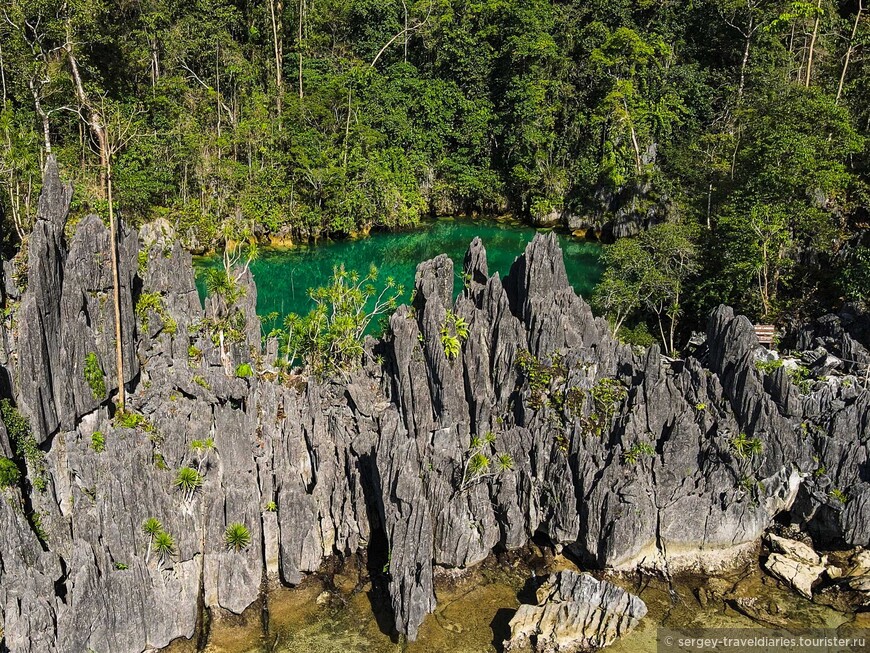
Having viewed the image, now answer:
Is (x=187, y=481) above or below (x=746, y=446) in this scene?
above

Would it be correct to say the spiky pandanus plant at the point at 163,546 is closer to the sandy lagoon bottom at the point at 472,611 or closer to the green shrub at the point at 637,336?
the sandy lagoon bottom at the point at 472,611

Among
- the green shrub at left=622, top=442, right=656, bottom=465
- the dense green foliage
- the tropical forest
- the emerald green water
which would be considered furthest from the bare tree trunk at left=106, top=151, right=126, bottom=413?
the emerald green water

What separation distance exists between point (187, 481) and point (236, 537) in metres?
2.01

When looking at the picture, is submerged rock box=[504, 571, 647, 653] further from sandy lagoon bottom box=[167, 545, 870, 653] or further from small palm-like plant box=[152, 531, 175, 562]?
small palm-like plant box=[152, 531, 175, 562]

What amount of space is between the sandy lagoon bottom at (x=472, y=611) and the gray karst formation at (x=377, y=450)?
0.54 meters

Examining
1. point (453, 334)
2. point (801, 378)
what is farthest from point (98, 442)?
point (801, 378)

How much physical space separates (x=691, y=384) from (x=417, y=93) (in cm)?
4440

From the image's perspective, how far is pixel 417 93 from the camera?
6091 cm

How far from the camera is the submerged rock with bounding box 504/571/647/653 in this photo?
18.4 m

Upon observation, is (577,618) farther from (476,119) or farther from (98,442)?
(476,119)

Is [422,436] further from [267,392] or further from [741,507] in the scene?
[741,507]

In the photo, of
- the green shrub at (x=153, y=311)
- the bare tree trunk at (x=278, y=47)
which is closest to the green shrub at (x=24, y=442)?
the green shrub at (x=153, y=311)

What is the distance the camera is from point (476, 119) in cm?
6109

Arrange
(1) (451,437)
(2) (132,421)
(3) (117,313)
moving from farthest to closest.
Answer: (1) (451,437)
(3) (117,313)
(2) (132,421)
